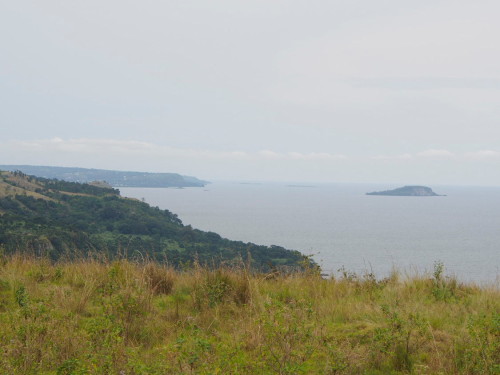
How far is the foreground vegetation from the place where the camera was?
4.36 m

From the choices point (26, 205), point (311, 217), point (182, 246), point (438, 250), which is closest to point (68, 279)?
point (182, 246)

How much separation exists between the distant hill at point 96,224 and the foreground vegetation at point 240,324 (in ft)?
165

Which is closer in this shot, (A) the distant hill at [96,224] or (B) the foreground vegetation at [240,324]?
(B) the foreground vegetation at [240,324]

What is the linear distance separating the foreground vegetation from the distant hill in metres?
50.2

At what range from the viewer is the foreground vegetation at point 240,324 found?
436cm

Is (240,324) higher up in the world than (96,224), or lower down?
higher up

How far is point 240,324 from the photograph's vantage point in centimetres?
609

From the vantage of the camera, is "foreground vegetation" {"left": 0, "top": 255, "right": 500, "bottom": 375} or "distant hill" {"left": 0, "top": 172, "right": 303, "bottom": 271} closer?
"foreground vegetation" {"left": 0, "top": 255, "right": 500, "bottom": 375}

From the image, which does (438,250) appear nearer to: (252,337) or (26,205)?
(252,337)

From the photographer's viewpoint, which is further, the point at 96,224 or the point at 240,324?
the point at 96,224

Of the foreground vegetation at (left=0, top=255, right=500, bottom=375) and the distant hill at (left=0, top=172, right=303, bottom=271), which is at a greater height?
the foreground vegetation at (left=0, top=255, right=500, bottom=375)

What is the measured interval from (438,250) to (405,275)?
83525mm

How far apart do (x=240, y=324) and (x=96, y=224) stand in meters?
95.2

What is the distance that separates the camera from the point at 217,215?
15962 centimetres
